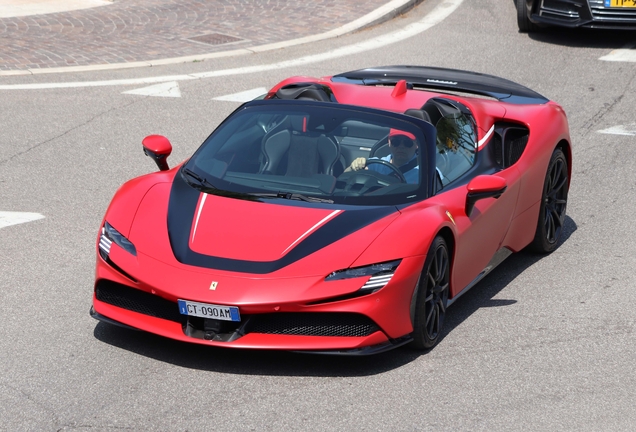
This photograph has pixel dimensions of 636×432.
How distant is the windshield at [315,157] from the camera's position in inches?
245

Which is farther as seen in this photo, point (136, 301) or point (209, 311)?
point (136, 301)

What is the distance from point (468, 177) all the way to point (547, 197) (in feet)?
3.98

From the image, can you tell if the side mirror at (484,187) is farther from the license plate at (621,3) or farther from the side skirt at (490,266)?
the license plate at (621,3)

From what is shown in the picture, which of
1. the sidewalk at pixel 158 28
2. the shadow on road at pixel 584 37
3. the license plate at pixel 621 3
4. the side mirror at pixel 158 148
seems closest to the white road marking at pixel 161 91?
the sidewalk at pixel 158 28

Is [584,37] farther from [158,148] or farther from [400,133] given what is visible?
[158,148]

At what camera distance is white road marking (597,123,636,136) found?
1091cm

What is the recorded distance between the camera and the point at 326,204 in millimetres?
6016

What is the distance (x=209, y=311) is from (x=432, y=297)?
1.30 m

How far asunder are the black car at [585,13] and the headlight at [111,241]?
9.88 meters

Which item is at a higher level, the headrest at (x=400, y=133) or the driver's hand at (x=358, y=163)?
the headrest at (x=400, y=133)

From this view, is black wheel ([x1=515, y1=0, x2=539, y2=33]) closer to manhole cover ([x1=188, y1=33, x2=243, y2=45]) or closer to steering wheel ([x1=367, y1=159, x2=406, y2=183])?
manhole cover ([x1=188, y1=33, x2=243, y2=45])

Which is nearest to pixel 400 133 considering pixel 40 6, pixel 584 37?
pixel 584 37

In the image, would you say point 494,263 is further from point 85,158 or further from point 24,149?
point 24,149

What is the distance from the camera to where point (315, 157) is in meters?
6.46
